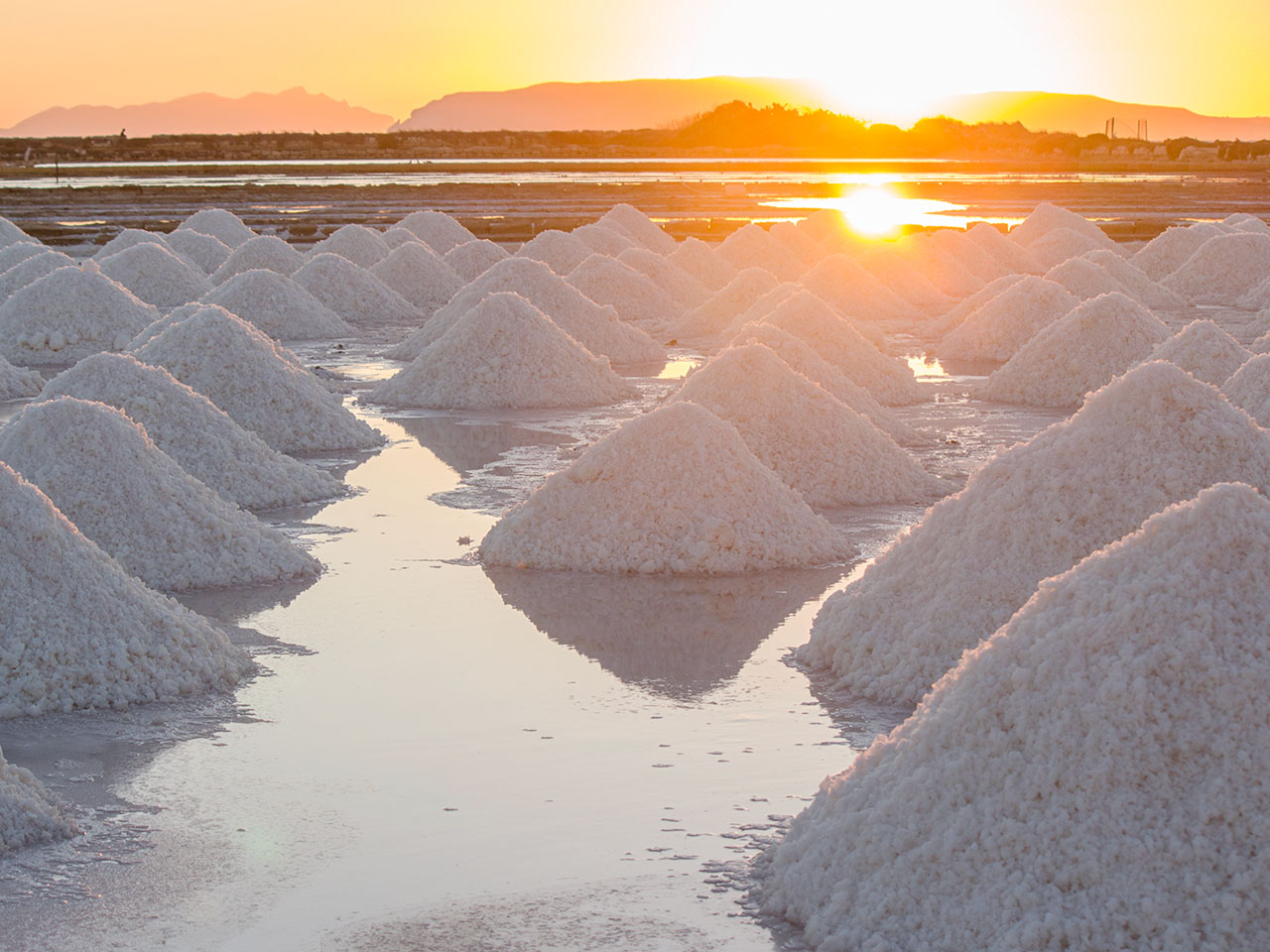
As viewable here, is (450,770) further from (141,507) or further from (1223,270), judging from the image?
(1223,270)

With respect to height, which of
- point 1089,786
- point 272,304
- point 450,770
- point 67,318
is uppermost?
point 272,304

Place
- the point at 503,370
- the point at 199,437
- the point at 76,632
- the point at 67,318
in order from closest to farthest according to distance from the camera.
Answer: the point at 76,632, the point at 199,437, the point at 503,370, the point at 67,318

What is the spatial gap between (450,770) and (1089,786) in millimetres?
2328

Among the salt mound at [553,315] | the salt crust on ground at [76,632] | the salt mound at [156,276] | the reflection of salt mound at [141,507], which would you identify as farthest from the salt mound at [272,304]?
the salt crust on ground at [76,632]

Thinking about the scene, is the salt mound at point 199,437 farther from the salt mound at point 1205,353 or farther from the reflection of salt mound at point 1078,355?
the reflection of salt mound at point 1078,355

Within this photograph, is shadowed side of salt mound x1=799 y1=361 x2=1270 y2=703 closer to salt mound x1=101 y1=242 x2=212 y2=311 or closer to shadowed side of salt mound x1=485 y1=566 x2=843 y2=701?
shadowed side of salt mound x1=485 y1=566 x2=843 y2=701

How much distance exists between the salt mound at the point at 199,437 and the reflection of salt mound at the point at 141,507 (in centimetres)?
122

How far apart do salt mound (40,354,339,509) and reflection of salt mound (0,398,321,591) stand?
3.99 ft

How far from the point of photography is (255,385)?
40.5 feet

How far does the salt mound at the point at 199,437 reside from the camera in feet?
33.0

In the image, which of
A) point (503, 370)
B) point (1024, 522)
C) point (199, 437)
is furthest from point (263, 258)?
point (1024, 522)

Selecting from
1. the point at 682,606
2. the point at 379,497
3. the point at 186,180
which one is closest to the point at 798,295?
the point at 379,497

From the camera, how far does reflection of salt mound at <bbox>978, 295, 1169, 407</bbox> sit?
14.8 m

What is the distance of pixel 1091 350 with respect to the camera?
15180mm
